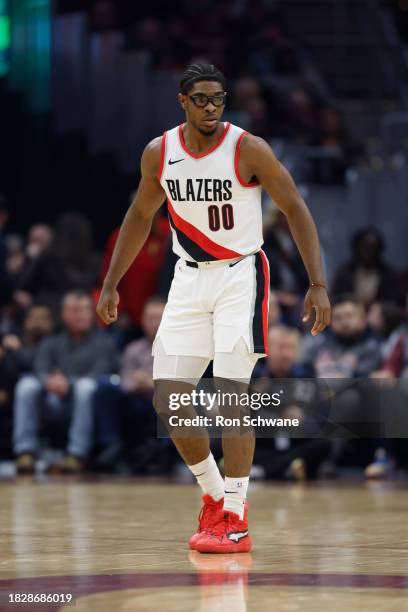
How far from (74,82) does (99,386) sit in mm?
5840

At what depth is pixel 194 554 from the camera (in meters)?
5.59

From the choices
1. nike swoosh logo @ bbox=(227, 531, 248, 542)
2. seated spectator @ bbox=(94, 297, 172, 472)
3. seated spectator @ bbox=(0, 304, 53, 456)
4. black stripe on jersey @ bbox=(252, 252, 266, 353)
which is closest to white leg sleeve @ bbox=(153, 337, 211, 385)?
black stripe on jersey @ bbox=(252, 252, 266, 353)

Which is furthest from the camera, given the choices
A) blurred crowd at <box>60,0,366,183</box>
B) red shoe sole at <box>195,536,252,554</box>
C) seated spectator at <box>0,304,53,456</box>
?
blurred crowd at <box>60,0,366,183</box>

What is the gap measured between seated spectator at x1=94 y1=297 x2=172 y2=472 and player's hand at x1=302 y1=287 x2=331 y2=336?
5.22 metres

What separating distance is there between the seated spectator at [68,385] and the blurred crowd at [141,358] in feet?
0.03

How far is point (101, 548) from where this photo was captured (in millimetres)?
5762

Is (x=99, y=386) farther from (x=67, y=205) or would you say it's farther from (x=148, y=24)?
(x=148, y=24)

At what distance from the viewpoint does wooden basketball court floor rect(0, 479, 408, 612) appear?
4.34 meters

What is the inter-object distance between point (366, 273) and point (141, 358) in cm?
245

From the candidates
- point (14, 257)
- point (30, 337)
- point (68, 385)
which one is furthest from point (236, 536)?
point (14, 257)

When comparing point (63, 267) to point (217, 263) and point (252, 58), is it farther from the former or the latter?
point (217, 263)

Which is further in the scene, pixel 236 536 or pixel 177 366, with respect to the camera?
pixel 177 366

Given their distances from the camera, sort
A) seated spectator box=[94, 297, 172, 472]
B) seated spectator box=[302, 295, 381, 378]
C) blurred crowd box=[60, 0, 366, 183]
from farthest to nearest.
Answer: blurred crowd box=[60, 0, 366, 183], seated spectator box=[94, 297, 172, 472], seated spectator box=[302, 295, 381, 378]

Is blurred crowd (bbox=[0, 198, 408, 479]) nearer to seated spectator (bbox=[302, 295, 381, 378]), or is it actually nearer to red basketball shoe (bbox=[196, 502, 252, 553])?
seated spectator (bbox=[302, 295, 381, 378])
